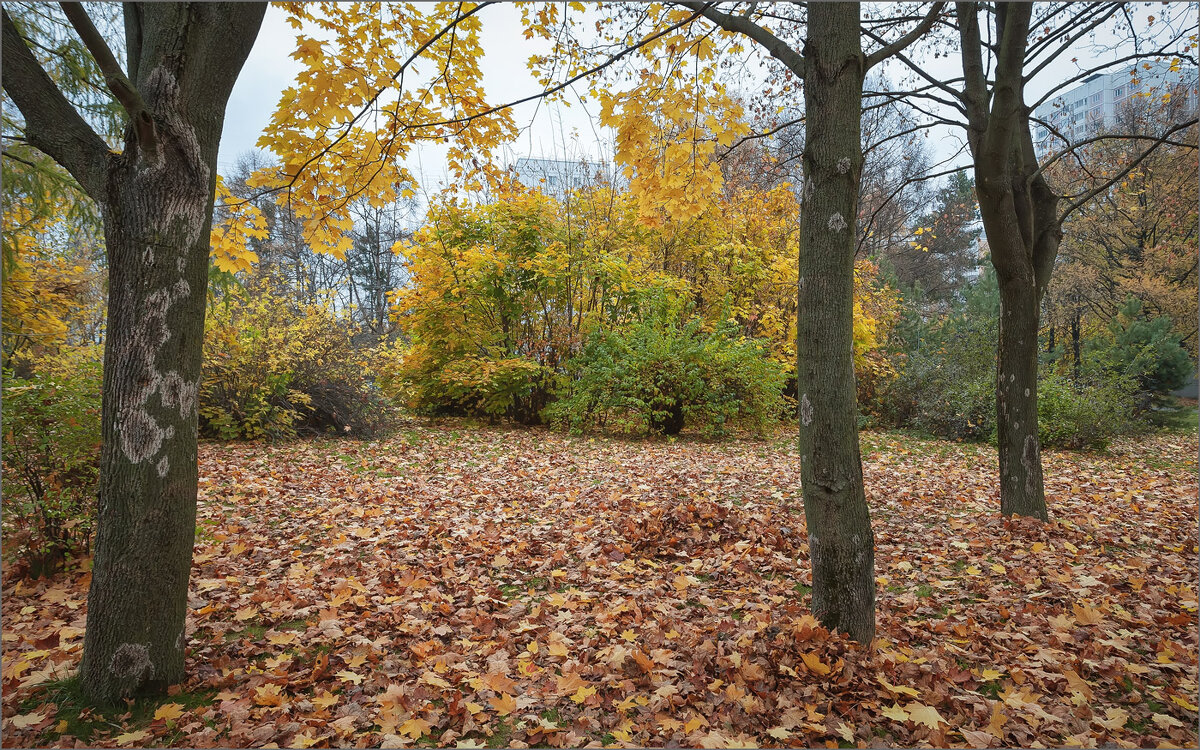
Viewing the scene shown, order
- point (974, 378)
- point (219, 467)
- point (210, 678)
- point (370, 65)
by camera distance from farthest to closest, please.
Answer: point (974, 378) → point (219, 467) → point (370, 65) → point (210, 678)

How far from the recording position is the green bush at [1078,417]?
Result: 388 inches

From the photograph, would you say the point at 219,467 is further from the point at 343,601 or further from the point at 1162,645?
the point at 1162,645

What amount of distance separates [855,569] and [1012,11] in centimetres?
454

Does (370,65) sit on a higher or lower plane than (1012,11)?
lower

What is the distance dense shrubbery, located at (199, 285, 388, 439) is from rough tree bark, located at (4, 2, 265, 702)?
579cm

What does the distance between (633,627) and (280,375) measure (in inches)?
298

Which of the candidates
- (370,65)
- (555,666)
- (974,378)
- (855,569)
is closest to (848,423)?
(855,569)

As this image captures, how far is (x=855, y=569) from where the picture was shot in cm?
288

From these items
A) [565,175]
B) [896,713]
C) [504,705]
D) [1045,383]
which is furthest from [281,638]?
[1045,383]

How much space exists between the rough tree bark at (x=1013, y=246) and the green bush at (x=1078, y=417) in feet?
19.0

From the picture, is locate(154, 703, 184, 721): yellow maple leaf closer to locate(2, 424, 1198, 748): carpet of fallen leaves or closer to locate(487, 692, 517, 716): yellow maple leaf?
locate(2, 424, 1198, 748): carpet of fallen leaves

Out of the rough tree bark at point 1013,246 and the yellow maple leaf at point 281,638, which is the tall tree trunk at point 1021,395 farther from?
the yellow maple leaf at point 281,638

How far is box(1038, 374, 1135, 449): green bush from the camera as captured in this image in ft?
32.4

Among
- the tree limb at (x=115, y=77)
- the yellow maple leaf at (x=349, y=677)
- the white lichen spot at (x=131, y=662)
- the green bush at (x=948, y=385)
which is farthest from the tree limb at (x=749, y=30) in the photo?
the green bush at (x=948, y=385)
